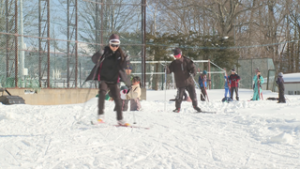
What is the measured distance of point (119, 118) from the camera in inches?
247

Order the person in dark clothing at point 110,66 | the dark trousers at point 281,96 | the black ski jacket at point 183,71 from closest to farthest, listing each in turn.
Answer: the person in dark clothing at point 110,66, the black ski jacket at point 183,71, the dark trousers at point 281,96

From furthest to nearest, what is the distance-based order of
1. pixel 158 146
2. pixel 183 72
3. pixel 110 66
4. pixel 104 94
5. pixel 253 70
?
pixel 253 70
pixel 183 72
pixel 104 94
pixel 110 66
pixel 158 146

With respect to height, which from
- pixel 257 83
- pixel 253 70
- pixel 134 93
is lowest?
pixel 134 93

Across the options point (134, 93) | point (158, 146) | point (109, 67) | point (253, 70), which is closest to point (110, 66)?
point (109, 67)

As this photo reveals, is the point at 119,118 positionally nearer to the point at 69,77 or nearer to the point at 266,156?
the point at 266,156

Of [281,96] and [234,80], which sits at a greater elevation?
[234,80]

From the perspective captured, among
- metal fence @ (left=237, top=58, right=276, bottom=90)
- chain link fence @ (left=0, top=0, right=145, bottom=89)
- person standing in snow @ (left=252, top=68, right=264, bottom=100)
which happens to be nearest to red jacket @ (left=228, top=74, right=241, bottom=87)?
person standing in snow @ (left=252, top=68, right=264, bottom=100)

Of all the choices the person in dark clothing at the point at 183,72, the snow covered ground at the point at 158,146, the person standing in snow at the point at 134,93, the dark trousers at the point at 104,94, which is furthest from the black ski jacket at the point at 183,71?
the dark trousers at the point at 104,94

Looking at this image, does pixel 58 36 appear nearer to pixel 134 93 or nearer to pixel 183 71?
pixel 134 93

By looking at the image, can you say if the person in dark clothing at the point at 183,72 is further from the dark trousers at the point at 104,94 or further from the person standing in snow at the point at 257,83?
the person standing in snow at the point at 257,83

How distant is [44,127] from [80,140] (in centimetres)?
209

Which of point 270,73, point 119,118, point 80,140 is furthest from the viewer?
point 270,73

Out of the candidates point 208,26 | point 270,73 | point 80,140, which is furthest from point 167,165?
point 208,26

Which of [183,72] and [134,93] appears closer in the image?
[183,72]
